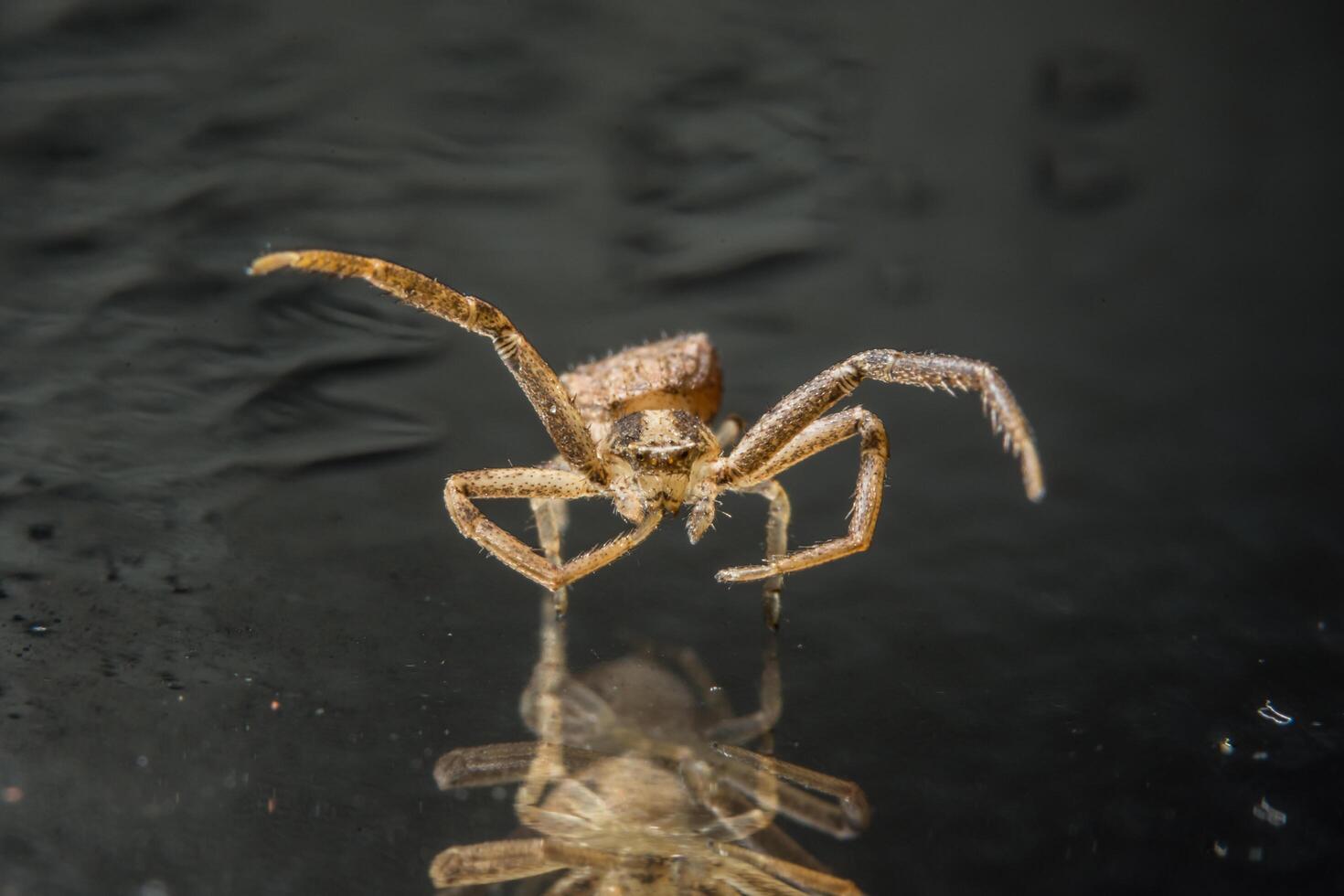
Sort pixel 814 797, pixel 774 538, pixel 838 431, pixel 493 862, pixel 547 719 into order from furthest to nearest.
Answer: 1. pixel 774 538
2. pixel 838 431
3. pixel 547 719
4. pixel 814 797
5. pixel 493 862

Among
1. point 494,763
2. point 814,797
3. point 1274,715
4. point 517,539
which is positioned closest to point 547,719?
point 494,763

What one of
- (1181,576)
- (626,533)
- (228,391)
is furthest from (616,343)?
(1181,576)

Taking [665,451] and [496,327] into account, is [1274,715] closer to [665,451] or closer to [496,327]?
[665,451]

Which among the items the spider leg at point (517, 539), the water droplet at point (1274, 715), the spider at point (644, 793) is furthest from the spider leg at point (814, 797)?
Answer: the water droplet at point (1274, 715)

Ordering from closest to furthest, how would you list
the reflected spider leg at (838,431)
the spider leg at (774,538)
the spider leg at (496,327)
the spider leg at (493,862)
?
the spider leg at (493,862) → the spider leg at (496,327) → the reflected spider leg at (838,431) → the spider leg at (774,538)

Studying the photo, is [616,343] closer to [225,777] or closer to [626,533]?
[626,533]

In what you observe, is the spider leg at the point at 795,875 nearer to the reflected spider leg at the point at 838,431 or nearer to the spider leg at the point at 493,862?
the spider leg at the point at 493,862
